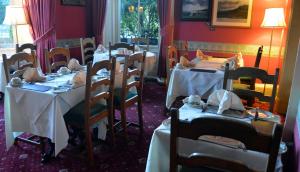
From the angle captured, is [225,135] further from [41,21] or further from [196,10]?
[196,10]

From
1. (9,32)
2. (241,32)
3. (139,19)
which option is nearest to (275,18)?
(241,32)

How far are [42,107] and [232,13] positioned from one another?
377cm

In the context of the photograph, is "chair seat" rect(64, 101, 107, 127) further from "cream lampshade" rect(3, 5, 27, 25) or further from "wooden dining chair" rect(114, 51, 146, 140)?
"cream lampshade" rect(3, 5, 27, 25)

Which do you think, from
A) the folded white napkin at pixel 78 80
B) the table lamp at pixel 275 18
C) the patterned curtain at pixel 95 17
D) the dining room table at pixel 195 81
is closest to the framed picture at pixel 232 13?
the table lamp at pixel 275 18

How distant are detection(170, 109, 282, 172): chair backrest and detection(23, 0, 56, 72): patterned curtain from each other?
12.3 ft

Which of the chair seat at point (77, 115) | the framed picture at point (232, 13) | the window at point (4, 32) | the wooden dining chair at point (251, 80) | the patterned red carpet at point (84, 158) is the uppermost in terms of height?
the framed picture at point (232, 13)

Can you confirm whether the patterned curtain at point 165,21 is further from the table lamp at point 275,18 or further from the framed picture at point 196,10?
the table lamp at point 275,18

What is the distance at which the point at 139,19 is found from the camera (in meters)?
5.82

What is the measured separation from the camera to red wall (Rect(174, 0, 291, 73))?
183 inches

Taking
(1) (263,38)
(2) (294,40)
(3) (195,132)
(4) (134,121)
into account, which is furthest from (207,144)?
(1) (263,38)

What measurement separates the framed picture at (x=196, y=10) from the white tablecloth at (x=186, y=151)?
367cm

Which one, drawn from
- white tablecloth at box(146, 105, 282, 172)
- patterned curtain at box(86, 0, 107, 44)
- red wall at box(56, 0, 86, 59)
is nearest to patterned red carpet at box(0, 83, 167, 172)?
white tablecloth at box(146, 105, 282, 172)

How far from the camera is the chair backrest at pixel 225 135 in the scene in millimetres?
1162

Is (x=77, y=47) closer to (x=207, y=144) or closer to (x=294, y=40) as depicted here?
(x=294, y=40)
